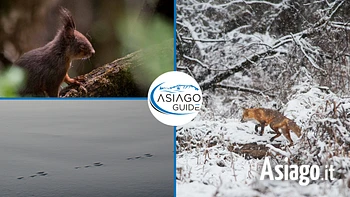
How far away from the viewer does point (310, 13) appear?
3.30 metres

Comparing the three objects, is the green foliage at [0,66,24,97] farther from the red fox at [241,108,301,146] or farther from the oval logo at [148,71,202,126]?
the red fox at [241,108,301,146]

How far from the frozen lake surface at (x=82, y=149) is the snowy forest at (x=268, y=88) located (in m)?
0.26

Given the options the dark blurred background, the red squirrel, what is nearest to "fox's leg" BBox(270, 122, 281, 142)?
the dark blurred background

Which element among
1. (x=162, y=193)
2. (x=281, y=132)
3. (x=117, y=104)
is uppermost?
(x=117, y=104)

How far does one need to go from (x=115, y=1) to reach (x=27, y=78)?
0.79 meters

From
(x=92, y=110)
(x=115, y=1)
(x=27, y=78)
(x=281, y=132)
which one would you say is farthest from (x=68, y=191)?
(x=281, y=132)

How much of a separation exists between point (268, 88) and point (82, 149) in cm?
137

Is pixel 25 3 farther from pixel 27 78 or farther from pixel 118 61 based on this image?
pixel 118 61

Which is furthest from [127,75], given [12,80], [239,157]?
[239,157]

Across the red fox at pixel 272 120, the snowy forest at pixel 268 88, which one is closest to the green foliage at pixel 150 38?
the snowy forest at pixel 268 88

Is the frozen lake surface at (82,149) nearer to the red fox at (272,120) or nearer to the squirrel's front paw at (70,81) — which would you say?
the squirrel's front paw at (70,81)

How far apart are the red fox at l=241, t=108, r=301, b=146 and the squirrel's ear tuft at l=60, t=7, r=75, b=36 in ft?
4.38

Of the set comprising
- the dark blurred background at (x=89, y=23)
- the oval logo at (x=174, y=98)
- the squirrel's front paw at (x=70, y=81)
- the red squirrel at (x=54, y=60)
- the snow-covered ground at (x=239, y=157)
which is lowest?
the snow-covered ground at (x=239, y=157)

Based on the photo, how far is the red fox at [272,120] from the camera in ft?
10.8
